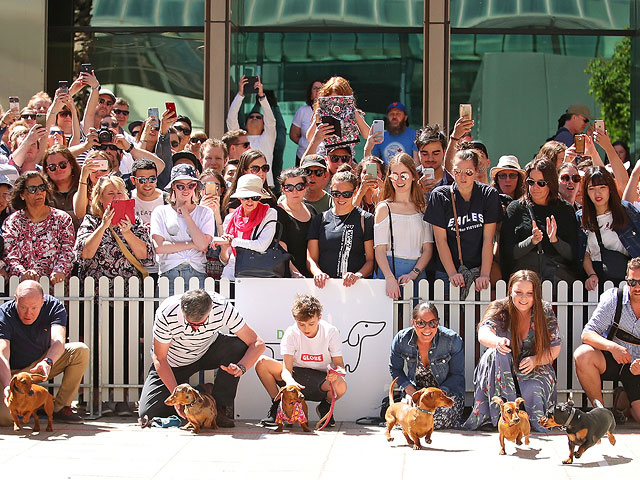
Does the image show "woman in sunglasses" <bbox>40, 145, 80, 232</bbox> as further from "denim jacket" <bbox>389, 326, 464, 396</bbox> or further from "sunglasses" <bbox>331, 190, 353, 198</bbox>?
"denim jacket" <bbox>389, 326, 464, 396</bbox>

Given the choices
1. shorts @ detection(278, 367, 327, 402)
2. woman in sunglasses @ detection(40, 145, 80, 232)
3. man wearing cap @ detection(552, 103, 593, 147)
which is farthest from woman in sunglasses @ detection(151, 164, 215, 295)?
man wearing cap @ detection(552, 103, 593, 147)

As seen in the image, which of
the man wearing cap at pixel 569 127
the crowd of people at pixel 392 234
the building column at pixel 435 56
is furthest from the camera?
the building column at pixel 435 56

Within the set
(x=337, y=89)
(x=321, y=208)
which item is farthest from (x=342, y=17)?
(x=321, y=208)

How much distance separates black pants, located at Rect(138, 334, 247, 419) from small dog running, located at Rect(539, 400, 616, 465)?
2669 millimetres

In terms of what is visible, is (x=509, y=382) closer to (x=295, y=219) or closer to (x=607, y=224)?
(x=607, y=224)

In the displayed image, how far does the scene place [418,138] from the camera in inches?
371

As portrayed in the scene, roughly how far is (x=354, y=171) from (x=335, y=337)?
82.1 inches

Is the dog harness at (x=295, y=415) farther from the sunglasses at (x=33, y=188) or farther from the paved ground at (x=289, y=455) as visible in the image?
the sunglasses at (x=33, y=188)

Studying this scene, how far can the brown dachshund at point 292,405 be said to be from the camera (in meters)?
7.62

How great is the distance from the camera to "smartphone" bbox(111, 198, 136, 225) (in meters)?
8.48

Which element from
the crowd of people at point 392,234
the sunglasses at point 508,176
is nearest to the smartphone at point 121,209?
the crowd of people at point 392,234

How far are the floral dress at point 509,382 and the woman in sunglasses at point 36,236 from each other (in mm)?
3691

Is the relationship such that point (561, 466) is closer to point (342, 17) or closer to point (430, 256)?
point (430, 256)

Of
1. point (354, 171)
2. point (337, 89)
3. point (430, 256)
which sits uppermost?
point (337, 89)
